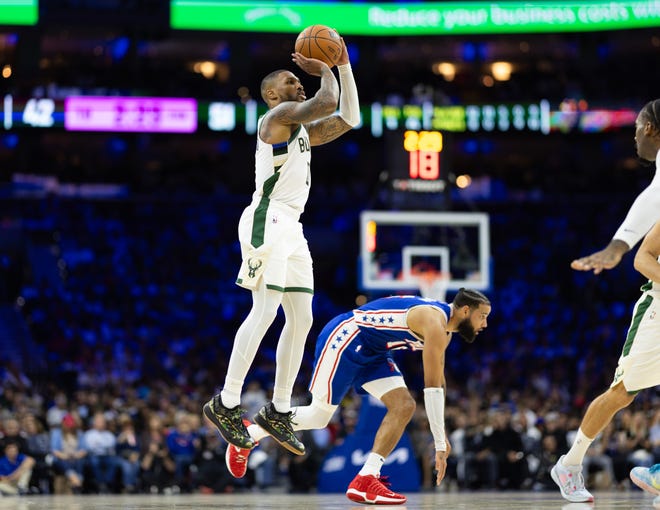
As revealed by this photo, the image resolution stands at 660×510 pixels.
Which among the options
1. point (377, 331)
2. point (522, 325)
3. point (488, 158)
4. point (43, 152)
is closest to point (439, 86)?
point (488, 158)

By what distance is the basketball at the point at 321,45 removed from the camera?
729 centimetres

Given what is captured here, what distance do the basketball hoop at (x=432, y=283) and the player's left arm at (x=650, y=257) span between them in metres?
9.46

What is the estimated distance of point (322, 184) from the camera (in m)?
33.1

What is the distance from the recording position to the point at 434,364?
7.77 metres

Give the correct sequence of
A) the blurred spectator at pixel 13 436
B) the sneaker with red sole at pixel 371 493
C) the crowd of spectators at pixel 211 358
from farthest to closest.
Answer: the crowd of spectators at pixel 211 358
the blurred spectator at pixel 13 436
the sneaker with red sole at pixel 371 493

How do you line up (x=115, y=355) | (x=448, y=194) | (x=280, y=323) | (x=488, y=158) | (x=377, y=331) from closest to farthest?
(x=377, y=331) < (x=448, y=194) < (x=115, y=355) < (x=280, y=323) < (x=488, y=158)

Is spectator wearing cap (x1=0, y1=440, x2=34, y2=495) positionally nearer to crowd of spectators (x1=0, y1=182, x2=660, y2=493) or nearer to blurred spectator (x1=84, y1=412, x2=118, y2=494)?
crowd of spectators (x1=0, y1=182, x2=660, y2=493)

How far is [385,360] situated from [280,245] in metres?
1.90

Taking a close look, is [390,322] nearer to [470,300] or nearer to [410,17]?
[470,300]

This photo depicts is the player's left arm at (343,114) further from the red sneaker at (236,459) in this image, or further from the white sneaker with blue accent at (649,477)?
the white sneaker with blue accent at (649,477)

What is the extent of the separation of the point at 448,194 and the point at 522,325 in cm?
1023

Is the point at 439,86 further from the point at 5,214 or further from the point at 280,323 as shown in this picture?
the point at 5,214

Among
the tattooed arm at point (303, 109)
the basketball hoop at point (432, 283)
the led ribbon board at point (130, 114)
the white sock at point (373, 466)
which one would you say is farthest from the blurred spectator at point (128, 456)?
the led ribbon board at point (130, 114)

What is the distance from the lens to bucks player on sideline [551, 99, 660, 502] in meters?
6.40
